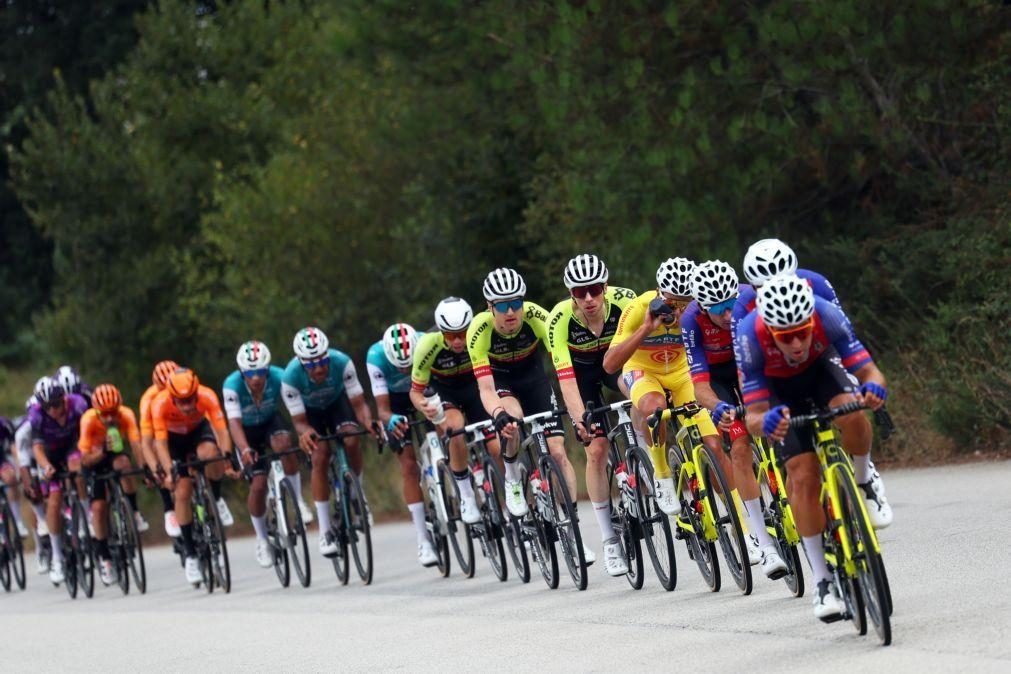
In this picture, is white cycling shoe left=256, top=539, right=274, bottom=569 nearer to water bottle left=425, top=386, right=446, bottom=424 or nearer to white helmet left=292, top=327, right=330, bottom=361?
white helmet left=292, top=327, right=330, bottom=361

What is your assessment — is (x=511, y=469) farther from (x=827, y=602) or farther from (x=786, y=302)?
(x=786, y=302)

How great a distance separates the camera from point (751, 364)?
816 centimetres

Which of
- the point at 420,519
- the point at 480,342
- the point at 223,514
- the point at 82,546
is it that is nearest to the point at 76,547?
the point at 82,546

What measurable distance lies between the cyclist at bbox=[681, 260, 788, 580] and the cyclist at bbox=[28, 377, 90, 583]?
9.50 metres

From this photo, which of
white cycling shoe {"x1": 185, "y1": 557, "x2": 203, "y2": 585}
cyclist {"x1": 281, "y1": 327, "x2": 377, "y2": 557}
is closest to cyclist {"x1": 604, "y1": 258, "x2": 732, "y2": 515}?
cyclist {"x1": 281, "y1": 327, "x2": 377, "y2": 557}

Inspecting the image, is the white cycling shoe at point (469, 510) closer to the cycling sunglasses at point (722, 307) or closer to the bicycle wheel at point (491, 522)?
the bicycle wheel at point (491, 522)

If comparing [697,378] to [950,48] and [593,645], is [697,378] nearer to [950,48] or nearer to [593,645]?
[593,645]

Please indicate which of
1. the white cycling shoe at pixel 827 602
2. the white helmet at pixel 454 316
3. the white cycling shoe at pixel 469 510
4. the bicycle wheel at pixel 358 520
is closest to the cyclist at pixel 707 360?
the white cycling shoe at pixel 827 602

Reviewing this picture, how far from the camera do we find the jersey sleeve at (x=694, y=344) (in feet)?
32.8

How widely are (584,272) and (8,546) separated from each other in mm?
11282

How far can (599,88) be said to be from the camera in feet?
71.4

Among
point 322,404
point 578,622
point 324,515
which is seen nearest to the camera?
point 578,622

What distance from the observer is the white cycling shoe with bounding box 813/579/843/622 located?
809cm

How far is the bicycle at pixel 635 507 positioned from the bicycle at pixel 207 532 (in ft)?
17.5
